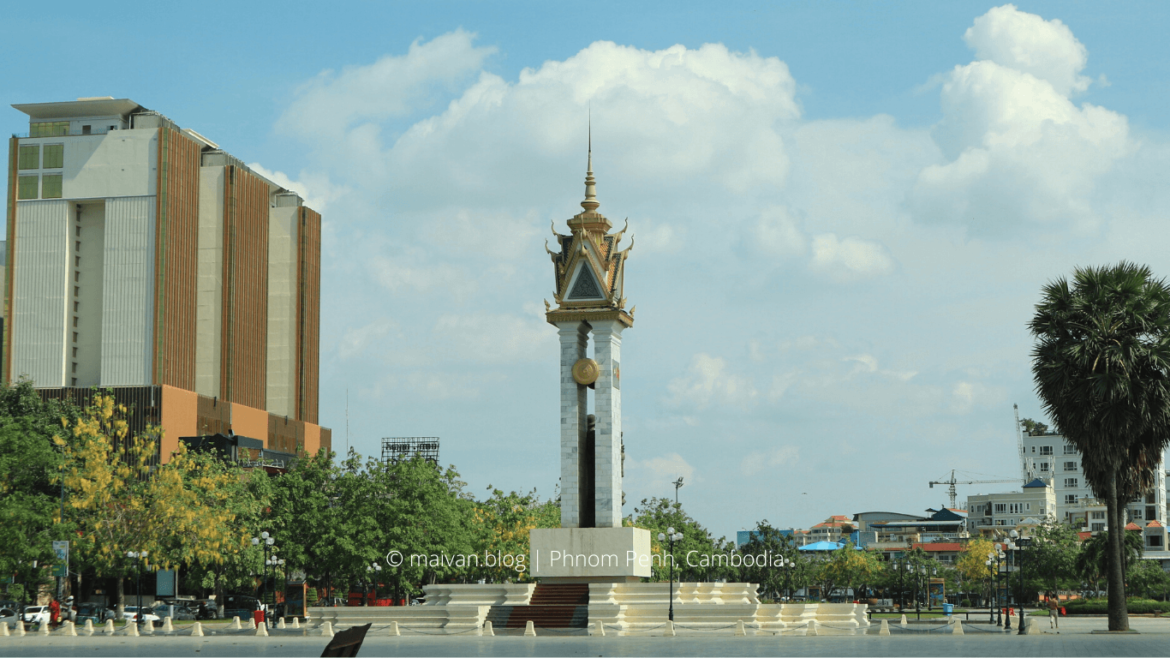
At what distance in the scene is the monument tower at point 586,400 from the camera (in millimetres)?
52188

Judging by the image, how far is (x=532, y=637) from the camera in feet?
150

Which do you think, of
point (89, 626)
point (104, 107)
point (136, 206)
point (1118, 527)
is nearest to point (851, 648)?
point (1118, 527)

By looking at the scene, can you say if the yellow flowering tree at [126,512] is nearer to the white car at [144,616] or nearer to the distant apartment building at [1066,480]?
the white car at [144,616]

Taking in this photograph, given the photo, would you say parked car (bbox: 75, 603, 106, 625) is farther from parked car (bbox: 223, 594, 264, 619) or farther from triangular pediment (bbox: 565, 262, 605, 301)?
triangular pediment (bbox: 565, 262, 605, 301)

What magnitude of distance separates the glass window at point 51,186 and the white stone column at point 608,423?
248ft

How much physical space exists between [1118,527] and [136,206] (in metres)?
91.9

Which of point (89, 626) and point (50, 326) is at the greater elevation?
point (50, 326)

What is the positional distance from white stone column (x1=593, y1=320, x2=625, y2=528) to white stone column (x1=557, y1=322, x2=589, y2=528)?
88 cm

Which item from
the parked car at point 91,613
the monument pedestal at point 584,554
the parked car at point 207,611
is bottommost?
the parked car at point 207,611

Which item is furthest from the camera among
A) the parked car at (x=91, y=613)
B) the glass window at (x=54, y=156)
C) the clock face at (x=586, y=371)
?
the glass window at (x=54, y=156)

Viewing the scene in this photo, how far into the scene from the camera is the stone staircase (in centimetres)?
4897

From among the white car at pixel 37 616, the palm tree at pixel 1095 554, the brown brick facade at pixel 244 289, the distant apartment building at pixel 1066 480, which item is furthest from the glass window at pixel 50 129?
the distant apartment building at pixel 1066 480

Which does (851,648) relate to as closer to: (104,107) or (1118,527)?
(1118,527)

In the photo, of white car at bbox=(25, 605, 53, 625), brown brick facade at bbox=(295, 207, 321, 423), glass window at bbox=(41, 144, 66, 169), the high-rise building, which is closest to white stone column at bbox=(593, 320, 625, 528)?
white car at bbox=(25, 605, 53, 625)
